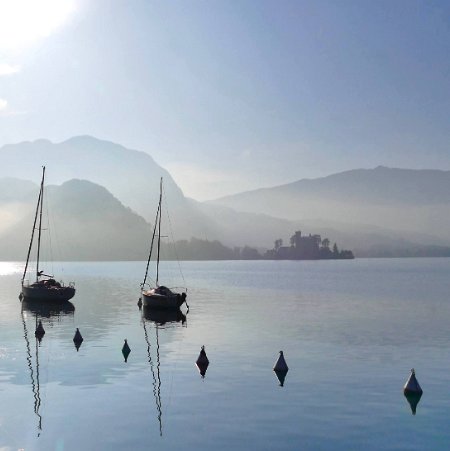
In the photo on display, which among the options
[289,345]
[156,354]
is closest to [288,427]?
[156,354]

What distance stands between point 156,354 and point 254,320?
29.6 m

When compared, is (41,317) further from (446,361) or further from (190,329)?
(446,361)

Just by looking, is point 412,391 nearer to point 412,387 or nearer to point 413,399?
point 412,387

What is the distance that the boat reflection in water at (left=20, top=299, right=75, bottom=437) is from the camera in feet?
118

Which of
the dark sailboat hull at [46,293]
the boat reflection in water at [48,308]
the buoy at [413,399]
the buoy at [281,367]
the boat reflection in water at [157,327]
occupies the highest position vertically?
the dark sailboat hull at [46,293]

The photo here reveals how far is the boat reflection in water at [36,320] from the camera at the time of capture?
36.1 meters

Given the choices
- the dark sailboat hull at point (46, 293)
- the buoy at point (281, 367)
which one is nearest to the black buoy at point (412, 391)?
the buoy at point (281, 367)

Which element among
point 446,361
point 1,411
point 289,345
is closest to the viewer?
point 1,411

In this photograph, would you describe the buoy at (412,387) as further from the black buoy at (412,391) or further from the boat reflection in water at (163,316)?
the boat reflection in water at (163,316)

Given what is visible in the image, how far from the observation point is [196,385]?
126 feet

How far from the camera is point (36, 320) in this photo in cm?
7969

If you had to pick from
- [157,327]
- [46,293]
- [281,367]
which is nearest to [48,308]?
[46,293]

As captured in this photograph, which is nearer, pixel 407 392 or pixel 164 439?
pixel 164 439

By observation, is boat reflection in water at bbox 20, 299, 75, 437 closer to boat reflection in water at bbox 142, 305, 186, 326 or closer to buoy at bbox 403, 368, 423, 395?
boat reflection in water at bbox 142, 305, 186, 326
